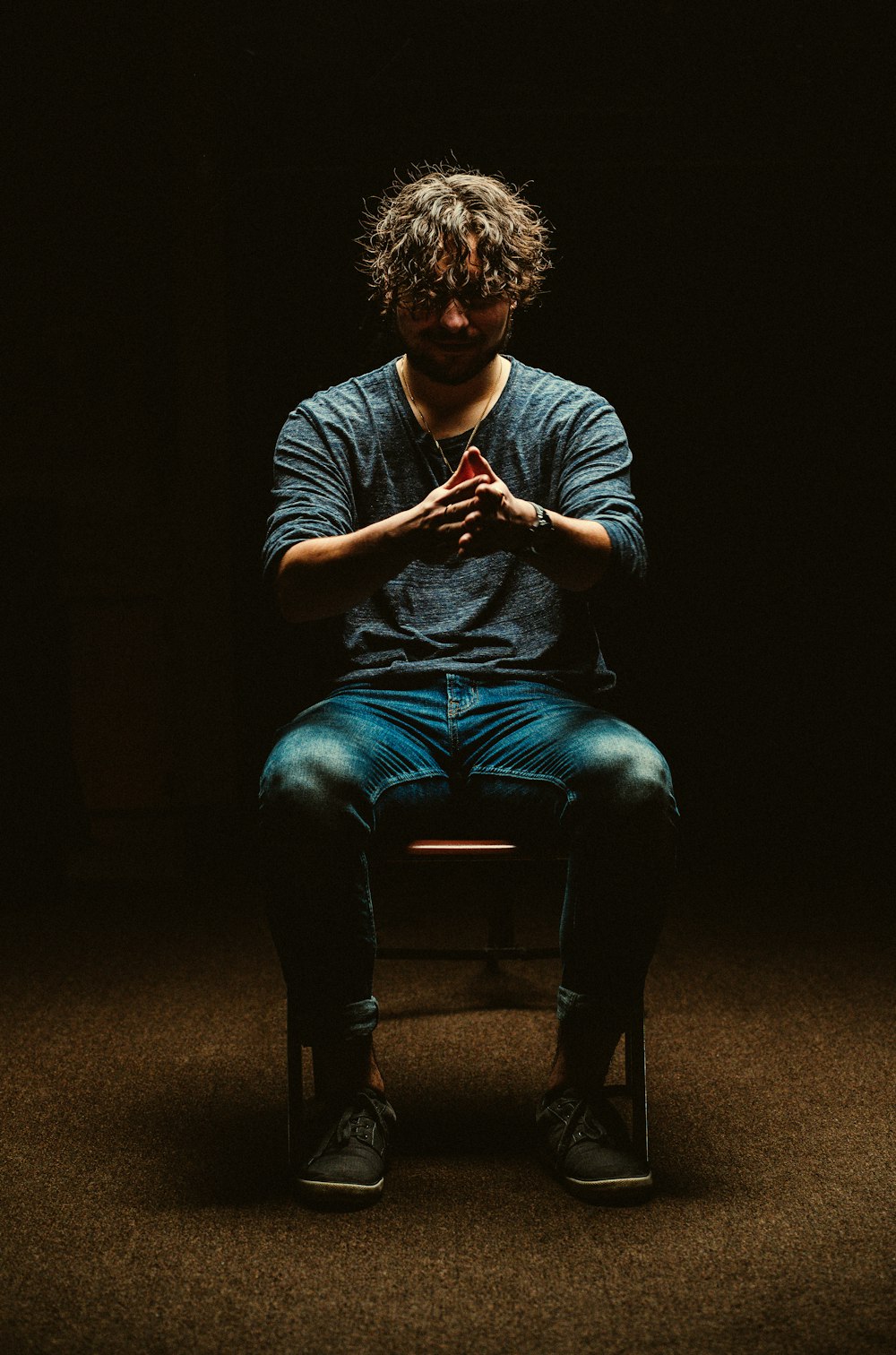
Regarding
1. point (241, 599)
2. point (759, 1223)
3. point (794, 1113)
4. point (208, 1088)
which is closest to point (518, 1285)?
point (759, 1223)

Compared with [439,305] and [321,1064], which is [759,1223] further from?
[439,305]

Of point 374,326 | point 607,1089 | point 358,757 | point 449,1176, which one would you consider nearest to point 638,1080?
point 607,1089

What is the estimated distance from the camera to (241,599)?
404cm

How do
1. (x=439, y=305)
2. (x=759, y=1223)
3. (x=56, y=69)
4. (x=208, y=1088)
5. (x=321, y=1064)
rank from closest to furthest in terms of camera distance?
(x=759, y=1223) < (x=321, y=1064) < (x=439, y=305) < (x=208, y=1088) < (x=56, y=69)

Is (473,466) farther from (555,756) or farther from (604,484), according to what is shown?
(555,756)

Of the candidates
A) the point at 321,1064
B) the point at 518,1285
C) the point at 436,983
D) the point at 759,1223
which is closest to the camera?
the point at 518,1285

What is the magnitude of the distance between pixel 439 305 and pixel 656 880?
865 millimetres

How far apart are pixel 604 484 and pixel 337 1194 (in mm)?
1019

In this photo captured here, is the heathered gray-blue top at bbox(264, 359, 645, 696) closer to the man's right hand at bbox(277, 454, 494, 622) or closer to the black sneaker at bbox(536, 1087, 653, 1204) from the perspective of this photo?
the man's right hand at bbox(277, 454, 494, 622)

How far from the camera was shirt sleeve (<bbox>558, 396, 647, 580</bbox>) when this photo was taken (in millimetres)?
1715

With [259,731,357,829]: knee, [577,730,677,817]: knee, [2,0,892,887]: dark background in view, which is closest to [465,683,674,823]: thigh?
[577,730,677,817]: knee

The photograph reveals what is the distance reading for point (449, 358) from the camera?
185 centimetres

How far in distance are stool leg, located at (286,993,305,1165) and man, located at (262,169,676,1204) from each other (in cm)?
2

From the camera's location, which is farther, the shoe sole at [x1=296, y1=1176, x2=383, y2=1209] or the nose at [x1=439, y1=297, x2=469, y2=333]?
the nose at [x1=439, y1=297, x2=469, y2=333]
